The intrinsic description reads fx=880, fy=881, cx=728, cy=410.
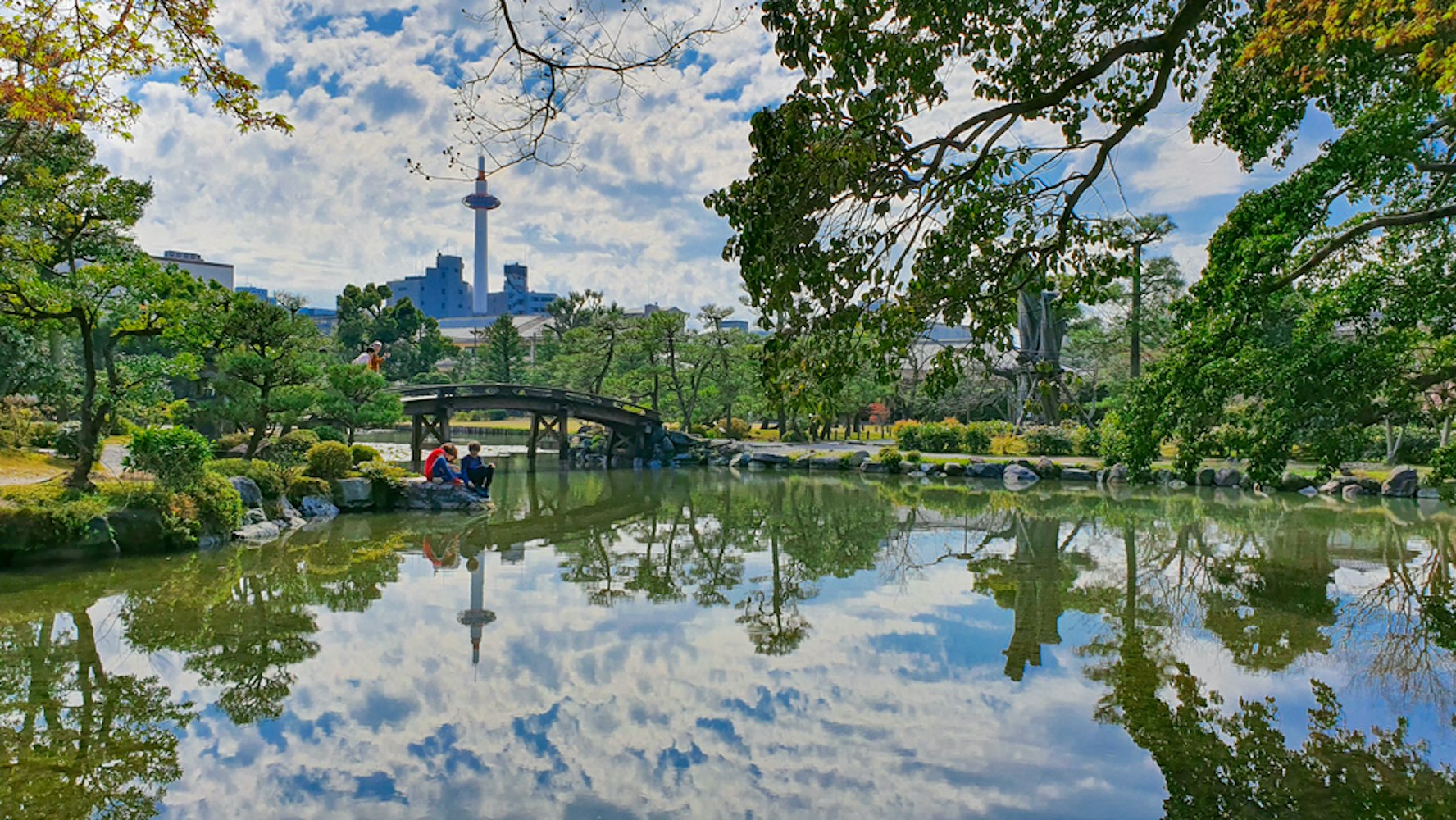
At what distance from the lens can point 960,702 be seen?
190 inches

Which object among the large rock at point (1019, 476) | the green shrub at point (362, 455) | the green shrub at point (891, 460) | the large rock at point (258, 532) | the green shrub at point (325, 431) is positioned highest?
the green shrub at point (325, 431)

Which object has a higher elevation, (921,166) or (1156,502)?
(921,166)

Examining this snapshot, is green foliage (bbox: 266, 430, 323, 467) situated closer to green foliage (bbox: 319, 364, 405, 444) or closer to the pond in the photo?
green foliage (bbox: 319, 364, 405, 444)

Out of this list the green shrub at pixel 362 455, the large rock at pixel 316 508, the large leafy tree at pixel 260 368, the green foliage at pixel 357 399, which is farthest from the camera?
the green shrub at pixel 362 455

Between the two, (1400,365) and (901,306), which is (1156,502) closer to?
(1400,365)

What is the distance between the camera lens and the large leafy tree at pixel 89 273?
8781mm

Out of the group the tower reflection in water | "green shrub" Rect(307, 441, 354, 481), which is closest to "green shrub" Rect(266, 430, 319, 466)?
"green shrub" Rect(307, 441, 354, 481)

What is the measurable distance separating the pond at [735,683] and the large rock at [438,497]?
3.59 m

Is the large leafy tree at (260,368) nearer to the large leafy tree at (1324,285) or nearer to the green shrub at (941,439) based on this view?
the large leafy tree at (1324,285)

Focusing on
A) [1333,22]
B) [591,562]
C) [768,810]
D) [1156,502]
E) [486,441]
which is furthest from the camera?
[486,441]

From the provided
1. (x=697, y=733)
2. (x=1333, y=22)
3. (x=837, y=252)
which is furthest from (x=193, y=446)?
(x=1333, y=22)

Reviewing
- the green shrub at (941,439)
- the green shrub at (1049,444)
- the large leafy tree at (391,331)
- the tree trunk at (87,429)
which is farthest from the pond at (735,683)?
the large leafy tree at (391,331)

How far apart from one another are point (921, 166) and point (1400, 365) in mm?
4756

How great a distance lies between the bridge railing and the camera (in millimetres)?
21422
